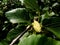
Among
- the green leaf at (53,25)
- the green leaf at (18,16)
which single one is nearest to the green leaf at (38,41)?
the green leaf at (53,25)

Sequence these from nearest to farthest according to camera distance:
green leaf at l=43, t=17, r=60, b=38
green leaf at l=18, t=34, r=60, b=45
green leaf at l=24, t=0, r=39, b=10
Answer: green leaf at l=18, t=34, r=60, b=45 < green leaf at l=43, t=17, r=60, b=38 < green leaf at l=24, t=0, r=39, b=10

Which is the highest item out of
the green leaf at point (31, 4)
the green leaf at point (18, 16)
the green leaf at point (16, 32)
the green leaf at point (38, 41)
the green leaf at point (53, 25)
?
the green leaf at point (31, 4)

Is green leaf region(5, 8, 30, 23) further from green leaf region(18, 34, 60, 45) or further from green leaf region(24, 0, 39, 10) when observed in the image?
green leaf region(18, 34, 60, 45)

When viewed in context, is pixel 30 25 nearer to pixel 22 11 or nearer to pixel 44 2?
pixel 22 11

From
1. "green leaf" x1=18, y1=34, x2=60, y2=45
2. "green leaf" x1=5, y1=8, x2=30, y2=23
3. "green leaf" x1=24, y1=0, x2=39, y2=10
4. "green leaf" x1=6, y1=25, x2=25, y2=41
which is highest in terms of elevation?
"green leaf" x1=24, y1=0, x2=39, y2=10

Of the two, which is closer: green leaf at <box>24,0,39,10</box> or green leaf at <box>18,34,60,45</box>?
green leaf at <box>18,34,60,45</box>

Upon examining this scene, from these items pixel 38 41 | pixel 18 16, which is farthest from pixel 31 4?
pixel 38 41

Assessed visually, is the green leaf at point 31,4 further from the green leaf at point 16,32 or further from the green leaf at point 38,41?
the green leaf at point 38,41

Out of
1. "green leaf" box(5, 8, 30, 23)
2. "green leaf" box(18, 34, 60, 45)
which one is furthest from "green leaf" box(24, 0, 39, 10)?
"green leaf" box(18, 34, 60, 45)

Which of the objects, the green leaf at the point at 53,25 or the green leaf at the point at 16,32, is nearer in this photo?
the green leaf at the point at 53,25
